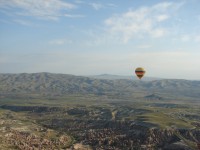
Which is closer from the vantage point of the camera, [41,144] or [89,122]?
[41,144]

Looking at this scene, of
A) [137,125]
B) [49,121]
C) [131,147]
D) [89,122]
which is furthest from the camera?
[49,121]

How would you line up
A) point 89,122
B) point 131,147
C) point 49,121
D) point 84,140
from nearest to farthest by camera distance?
point 131,147, point 84,140, point 89,122, point 49,121

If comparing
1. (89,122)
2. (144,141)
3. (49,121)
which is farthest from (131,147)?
(49,121)

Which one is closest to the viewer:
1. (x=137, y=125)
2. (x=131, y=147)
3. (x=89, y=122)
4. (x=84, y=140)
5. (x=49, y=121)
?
(x=131, y=147)

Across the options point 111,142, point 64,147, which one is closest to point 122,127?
point 111,142

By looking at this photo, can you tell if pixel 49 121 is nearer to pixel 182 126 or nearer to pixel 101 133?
pixel 101 133

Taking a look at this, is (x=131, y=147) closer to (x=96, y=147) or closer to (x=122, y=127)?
(x=96, y=147)

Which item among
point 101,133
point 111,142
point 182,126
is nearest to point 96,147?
point 111,142

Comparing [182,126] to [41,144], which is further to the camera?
[182,126]

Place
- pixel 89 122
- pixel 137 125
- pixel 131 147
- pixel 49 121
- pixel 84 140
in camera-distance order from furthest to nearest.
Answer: pixel 49 121 < pixel 89 122 < pixel 137 125 < pixel 84 140 < pixel 131 147
